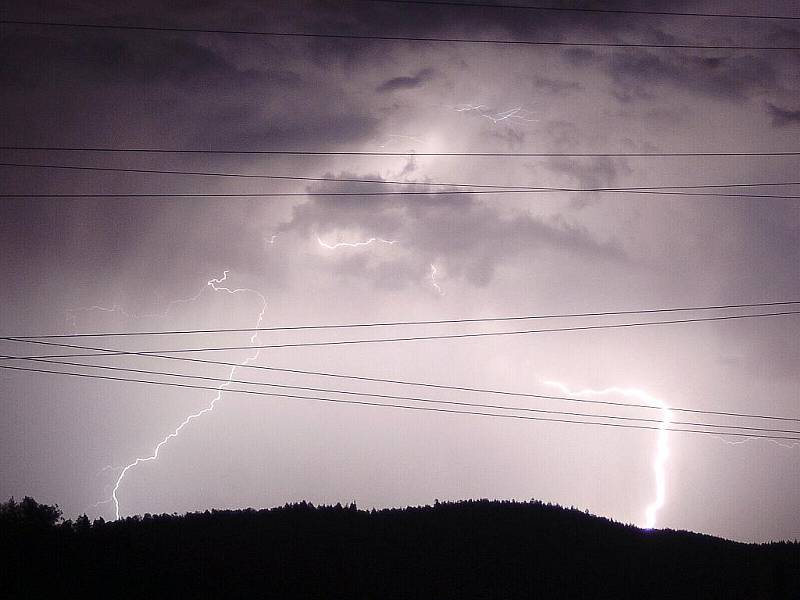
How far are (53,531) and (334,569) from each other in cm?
1184

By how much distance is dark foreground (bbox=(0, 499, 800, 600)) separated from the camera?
28.1m

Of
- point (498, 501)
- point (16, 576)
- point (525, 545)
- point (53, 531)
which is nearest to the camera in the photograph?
point (16, 576)

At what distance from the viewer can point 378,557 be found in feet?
113

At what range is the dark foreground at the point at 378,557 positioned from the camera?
2811 cm

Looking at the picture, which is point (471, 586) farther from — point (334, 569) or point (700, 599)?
point (700, 599)

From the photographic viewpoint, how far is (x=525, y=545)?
127ft

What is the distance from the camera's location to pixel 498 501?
152ft

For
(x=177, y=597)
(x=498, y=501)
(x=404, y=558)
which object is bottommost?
(x=177, y=597)

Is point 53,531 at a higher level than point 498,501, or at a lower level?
lower

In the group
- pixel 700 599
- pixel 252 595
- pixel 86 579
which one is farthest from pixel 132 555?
pixel 700 599

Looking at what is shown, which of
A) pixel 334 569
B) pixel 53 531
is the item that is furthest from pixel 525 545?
pixel 53 531

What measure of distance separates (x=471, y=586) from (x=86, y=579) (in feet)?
47.0

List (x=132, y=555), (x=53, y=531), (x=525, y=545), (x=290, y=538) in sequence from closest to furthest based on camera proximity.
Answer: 1. (x=132, y=555)
2. (x=53, y=531)
3. (x=290, y=538)
4. (x=525, y=545)

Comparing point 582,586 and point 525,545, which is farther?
point 525,545
